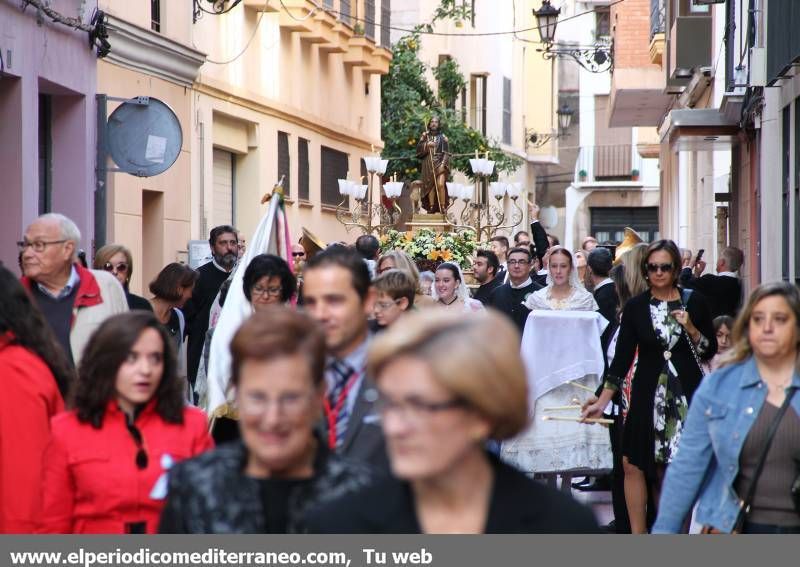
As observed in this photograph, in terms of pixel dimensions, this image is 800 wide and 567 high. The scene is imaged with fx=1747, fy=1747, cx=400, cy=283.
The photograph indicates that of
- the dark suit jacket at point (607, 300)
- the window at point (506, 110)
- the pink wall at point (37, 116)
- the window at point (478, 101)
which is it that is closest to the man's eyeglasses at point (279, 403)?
the dark suit jacket at point (607, 300)

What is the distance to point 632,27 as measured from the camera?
32.7 m

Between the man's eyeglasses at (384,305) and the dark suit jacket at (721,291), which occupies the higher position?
the man's eyeglasses at (384,305)

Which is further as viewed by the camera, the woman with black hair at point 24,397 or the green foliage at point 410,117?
the green foliage at point 410,117

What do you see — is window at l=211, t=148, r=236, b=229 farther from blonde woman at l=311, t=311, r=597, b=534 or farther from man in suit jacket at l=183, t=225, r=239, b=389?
blonde woman at l=311, t=311, r=597, b=534

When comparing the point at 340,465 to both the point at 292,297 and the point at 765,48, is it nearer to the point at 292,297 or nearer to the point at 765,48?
the point at 292,297

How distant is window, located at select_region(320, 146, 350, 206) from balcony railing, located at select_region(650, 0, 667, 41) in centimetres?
604

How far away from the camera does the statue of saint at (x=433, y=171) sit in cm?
2736

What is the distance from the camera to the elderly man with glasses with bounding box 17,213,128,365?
7.49 m

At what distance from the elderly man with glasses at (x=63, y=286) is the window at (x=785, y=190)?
28.7 feet

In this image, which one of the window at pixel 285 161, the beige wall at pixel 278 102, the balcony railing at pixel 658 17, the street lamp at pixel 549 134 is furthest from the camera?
the street lamp at pixel 549 134

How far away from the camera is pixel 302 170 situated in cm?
2923

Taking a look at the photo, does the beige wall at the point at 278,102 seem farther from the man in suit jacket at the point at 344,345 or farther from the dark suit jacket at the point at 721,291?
the man in suit jacket at the point at 344,345

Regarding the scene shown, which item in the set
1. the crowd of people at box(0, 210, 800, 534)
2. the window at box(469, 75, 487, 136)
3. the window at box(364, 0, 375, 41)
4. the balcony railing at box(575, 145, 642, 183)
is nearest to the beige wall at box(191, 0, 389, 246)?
the window at box(364, 0, 375, 41)
